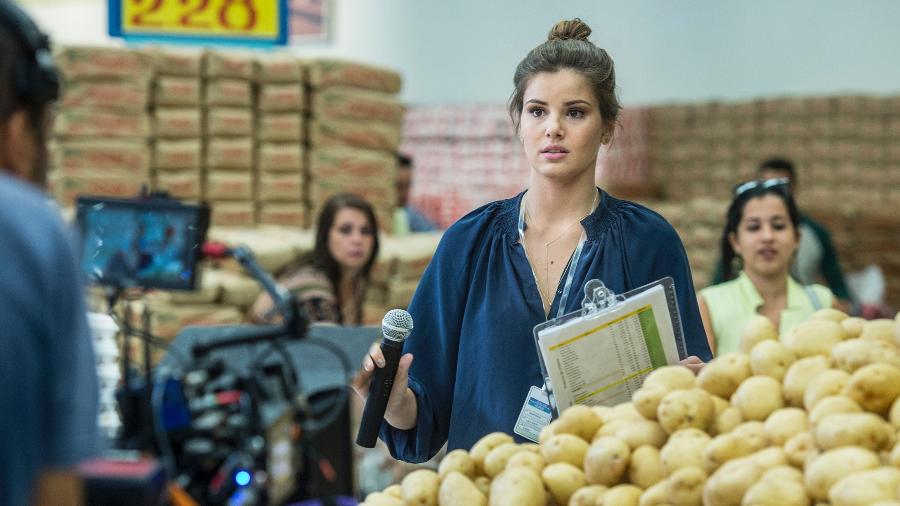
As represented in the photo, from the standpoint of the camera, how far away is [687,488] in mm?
1437

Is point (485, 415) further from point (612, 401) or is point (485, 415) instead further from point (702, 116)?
point (702, 116)

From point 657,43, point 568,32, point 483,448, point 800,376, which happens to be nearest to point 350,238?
point 568,32

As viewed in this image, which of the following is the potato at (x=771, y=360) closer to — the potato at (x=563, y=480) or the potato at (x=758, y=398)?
the potato at (x=758, y=398)

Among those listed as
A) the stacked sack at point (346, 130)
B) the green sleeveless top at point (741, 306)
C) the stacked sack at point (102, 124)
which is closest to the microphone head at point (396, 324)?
the green sleeveless top at point (741, 306)

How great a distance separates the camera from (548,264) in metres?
2.14

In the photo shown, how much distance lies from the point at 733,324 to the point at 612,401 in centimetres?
171

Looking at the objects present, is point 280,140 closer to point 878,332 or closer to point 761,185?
point 761,185

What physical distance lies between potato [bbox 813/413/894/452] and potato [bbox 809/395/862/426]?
0.02 metres

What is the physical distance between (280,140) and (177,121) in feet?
1.77

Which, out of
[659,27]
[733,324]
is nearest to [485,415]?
[733,324]

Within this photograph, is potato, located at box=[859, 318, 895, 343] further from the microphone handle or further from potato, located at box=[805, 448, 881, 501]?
the microphone handle

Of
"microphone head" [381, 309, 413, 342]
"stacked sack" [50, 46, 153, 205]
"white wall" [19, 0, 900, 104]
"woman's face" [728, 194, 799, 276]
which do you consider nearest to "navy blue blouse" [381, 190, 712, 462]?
"microphone head" [381, 309, 413, 342]

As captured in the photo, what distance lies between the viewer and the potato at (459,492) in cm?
160

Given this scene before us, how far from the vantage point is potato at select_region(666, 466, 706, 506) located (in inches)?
56.4
